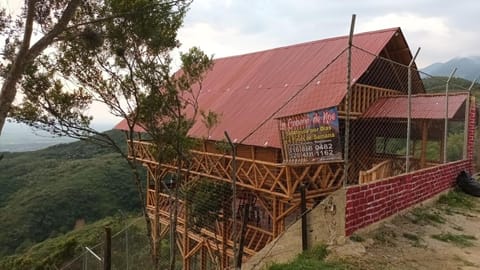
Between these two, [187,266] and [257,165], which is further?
[187,266]

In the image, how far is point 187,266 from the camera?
15.2 metres

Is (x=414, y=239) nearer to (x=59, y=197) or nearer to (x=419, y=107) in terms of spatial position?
(x=419, y=107)

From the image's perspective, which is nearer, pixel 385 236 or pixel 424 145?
pixel 385 236

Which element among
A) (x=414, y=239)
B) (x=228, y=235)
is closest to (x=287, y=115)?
(x=414, y=239)

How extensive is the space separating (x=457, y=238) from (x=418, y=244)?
0.92 meters

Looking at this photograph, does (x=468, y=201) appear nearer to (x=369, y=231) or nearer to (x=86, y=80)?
(x=369, y=231)

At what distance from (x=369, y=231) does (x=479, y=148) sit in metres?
8.19

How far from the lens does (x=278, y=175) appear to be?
9672mm

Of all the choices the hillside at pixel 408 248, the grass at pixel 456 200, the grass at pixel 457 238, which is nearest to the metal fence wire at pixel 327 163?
the grass at pixel 456 200

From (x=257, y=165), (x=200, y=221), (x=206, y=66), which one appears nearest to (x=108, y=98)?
(x=206, y=66)

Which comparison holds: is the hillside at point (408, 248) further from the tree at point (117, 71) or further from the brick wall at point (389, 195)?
the tree at point (117, 71)

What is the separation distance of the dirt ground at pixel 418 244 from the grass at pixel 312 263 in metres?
0.13

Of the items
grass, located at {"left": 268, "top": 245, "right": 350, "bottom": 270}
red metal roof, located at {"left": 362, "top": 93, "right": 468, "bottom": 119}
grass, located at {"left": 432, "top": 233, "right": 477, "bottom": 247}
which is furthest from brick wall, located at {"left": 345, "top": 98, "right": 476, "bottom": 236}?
red metal roof, located at {"left": 362, "top": 93, "right": 468, "bottom": 119}

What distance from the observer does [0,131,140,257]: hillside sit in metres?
38.8
